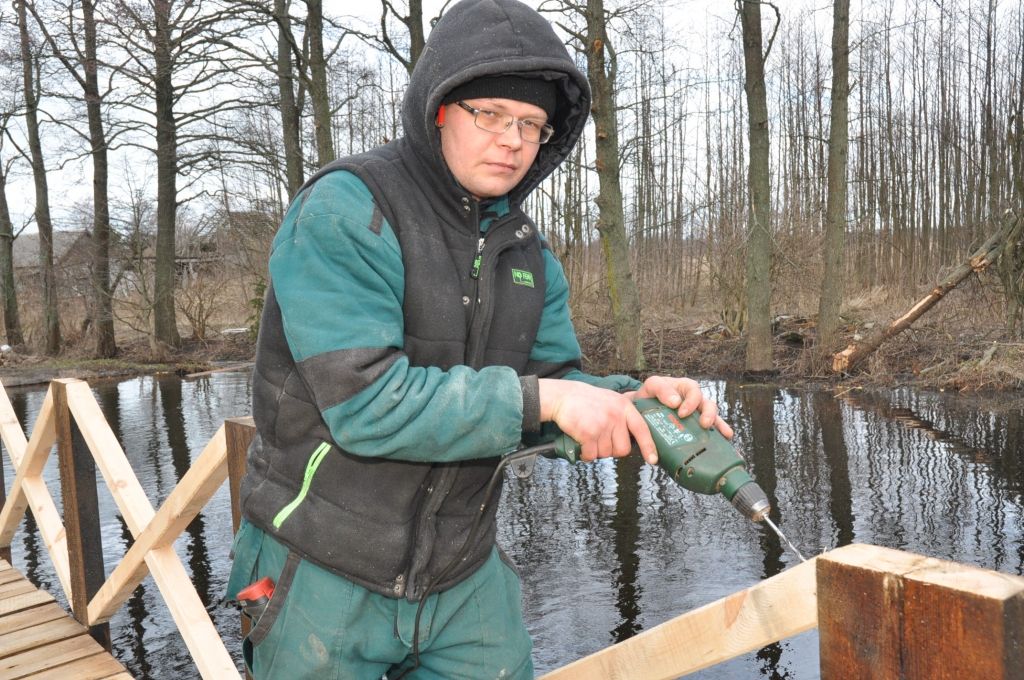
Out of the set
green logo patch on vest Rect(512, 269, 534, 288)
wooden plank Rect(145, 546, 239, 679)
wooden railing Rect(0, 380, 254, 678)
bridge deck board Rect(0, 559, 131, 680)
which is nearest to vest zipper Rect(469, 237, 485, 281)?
green logo patch on vest Rect(512, 269, 534, 288)

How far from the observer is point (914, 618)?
1022mm

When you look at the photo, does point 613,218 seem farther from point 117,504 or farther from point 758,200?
point 117,504

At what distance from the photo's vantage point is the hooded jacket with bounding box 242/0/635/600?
163cm

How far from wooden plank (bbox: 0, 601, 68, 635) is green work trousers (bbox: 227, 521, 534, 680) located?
2.21 m

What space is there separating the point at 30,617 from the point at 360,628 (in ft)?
8.82

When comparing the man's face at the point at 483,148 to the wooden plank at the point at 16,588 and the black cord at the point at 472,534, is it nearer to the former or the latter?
the black cord at the point at 472,534

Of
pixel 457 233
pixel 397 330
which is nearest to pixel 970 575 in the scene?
pixel 397 330

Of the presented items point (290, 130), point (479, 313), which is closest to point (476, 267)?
point (479, 313)

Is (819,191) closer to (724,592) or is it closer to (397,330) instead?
(724,592)

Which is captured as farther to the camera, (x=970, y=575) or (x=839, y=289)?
(x=839, y=289)

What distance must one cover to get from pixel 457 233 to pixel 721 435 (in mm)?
764

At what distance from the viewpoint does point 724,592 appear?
4.97 metres

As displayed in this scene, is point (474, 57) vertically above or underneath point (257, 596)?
above

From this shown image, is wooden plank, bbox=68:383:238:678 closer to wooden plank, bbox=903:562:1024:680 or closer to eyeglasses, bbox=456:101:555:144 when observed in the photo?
eyeglasses, bbox=456:101:555:144
